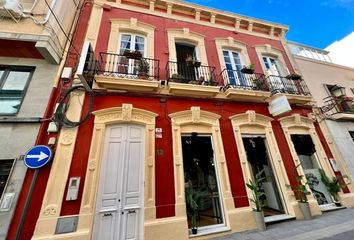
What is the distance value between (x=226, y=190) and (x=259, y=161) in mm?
2138

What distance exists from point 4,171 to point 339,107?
12.5 metres

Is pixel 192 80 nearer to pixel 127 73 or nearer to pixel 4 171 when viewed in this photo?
pixel 127 73

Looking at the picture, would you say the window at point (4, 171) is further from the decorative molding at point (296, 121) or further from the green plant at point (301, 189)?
the decorative molding at point (296, 121)

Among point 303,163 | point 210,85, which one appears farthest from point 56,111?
point 303,163

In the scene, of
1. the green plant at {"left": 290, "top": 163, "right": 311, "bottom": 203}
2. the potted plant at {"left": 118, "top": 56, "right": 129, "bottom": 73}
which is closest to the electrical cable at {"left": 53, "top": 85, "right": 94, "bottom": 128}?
the potted plant at {"left": 118, "top": 56, "right": 129, "bottom": 73}

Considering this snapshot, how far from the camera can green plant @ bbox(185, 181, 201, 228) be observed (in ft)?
14.9

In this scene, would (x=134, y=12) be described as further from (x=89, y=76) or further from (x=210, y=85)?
(x=210, y=85)

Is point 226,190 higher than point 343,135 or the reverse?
the reverse

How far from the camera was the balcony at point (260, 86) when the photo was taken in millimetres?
6348

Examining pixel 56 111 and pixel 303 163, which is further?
pixel 303 163

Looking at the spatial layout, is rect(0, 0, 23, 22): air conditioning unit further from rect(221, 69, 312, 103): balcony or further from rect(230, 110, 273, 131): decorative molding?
rect(230, 110, 273, 131): decorative molding

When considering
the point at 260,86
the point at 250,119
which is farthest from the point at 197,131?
the point at 260,86

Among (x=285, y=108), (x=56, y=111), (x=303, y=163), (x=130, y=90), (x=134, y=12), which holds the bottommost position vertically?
(x=303, y=163)

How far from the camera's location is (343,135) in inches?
294
